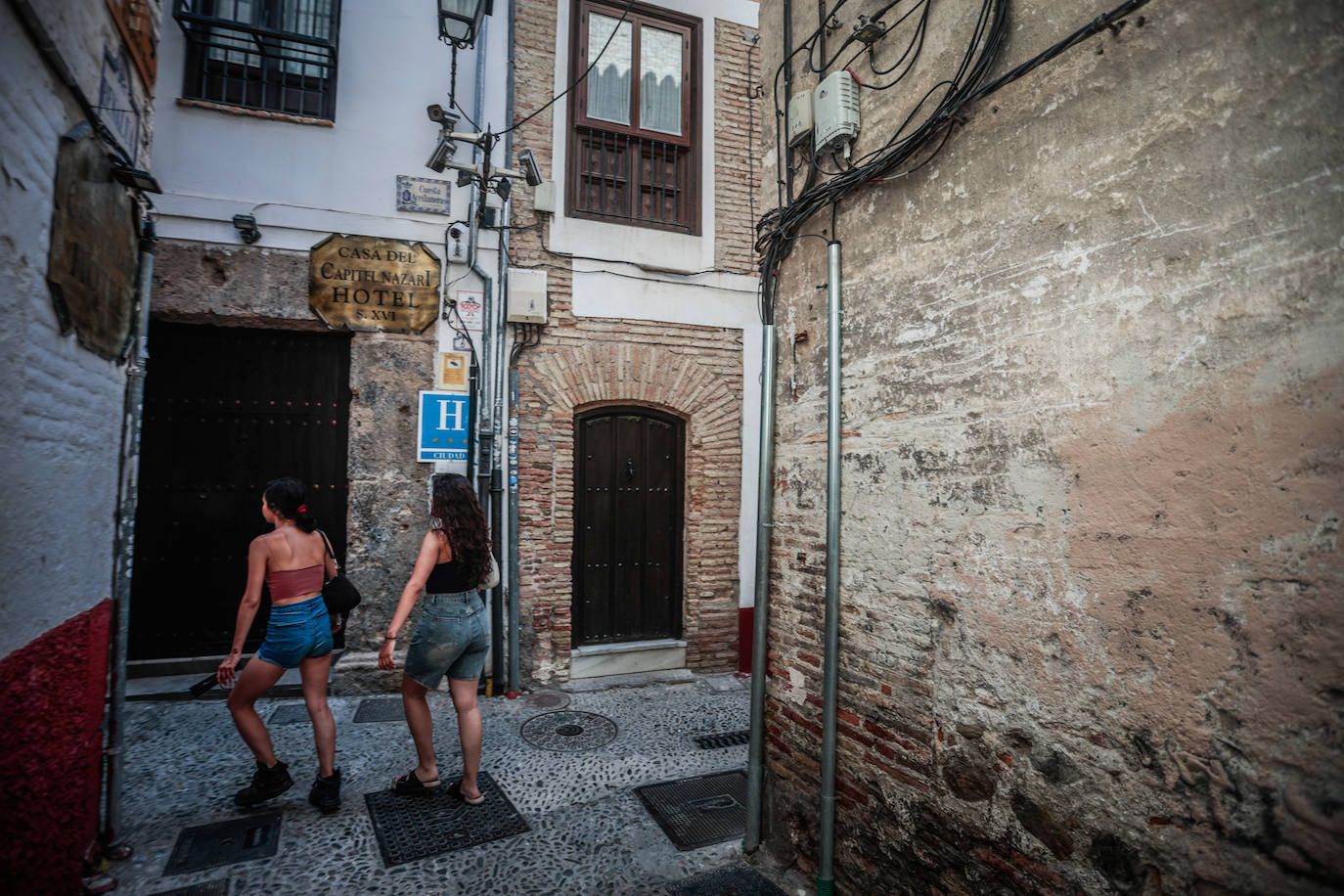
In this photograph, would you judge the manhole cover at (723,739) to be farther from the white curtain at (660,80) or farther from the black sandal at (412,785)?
the white curtain at (660,80)

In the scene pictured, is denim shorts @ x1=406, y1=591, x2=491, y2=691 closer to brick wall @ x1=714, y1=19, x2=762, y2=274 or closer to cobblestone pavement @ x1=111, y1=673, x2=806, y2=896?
cobblestone pavement @ x1=111, y1=673, x2=806, y2=896

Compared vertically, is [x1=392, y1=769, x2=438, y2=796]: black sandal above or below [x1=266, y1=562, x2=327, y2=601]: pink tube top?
below

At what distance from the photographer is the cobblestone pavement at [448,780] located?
3139mm

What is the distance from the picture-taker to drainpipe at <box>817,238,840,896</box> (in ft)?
9.87

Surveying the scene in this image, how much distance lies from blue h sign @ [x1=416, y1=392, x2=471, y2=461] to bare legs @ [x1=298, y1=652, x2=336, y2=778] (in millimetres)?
2251

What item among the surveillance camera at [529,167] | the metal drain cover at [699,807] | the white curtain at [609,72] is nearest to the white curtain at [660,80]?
the white curtain at [609,72]

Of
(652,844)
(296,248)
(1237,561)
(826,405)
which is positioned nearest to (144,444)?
(296,248)

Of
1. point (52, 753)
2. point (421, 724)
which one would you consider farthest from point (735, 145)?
point (52, 753)

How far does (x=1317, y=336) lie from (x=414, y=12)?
675 cm

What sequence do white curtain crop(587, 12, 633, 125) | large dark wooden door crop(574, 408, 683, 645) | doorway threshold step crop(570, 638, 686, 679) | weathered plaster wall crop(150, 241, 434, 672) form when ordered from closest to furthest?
weathered plaster wall crop(150, 241, 434, 672) < doorway threshold step crop(570, 638, 686, 679) < large dark wooden door crop(574, 408, 683, 645) < white curtain crop(587, 12, 633, 125)

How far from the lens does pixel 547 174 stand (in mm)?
6113

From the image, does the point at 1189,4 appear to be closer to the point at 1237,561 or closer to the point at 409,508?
the point at 1237,561

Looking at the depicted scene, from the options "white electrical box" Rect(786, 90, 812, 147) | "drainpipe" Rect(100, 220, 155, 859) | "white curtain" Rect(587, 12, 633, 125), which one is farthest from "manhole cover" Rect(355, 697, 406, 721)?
"white curtain" Rect(587, 12, 633, 125)

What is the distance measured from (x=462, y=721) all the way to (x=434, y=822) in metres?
0.53
